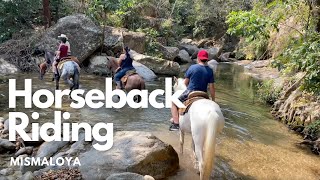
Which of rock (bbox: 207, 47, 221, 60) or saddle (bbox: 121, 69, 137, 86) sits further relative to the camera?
rock (bbox: 207, 47, 221, 60)

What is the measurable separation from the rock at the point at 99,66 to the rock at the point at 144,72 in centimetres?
144

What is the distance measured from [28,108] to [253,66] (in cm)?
2013

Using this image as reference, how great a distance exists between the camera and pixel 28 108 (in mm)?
9195

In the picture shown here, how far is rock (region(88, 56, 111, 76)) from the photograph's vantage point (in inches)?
653

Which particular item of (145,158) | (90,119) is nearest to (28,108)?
(90,119)

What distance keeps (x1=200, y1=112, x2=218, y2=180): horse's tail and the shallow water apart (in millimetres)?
721

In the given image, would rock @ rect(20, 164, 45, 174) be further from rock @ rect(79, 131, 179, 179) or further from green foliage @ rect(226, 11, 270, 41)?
green foliage @ rect(226, 11, 270, 41)

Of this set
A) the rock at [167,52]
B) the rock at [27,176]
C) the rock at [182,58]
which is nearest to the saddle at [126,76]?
the rock at [27,176]

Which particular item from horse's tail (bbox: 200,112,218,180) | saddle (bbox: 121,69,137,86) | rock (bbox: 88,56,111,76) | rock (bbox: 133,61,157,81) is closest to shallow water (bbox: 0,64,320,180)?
horse's tail (bbox: 200,112,218,180)

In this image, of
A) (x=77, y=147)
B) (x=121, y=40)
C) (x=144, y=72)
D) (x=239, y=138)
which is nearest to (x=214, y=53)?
(x=121, y=40)

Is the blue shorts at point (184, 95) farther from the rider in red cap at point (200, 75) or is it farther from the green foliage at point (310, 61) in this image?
the green foliage at point (310, 61)

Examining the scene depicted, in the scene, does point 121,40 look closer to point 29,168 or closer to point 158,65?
point 158,65

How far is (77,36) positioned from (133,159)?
1312 cm

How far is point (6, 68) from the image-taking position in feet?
50.5
